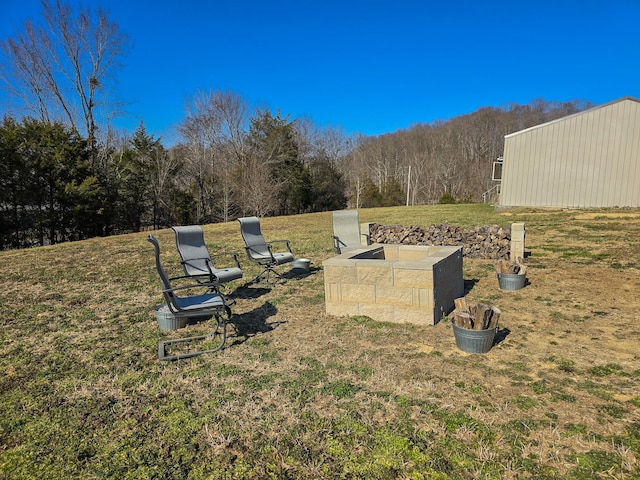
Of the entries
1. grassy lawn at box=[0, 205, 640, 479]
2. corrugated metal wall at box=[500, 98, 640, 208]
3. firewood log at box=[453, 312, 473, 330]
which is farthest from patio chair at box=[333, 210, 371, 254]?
corrugated metal wall at box=[500, 98, 640, 208]

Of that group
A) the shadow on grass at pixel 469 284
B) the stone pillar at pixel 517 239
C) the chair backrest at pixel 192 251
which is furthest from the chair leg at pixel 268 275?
the stone pillar at pixel 517 239

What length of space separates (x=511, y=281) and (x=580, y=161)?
1490cm

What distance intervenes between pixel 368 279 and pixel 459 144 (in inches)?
2095

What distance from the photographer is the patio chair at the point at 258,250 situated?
21.4ft

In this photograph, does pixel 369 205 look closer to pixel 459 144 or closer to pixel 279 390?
pixel 459 144

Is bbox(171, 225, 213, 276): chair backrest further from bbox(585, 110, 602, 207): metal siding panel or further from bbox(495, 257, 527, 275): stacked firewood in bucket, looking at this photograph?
bbox(585, 110, 602, 207): metal siding panel

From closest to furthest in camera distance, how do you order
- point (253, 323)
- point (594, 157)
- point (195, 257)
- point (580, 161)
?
point (253, 323), point (195, 257), point (594, 157), point (580, 161)

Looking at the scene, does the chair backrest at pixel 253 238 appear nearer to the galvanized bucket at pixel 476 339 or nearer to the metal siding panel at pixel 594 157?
the galvanized bucket at pixel 476 339

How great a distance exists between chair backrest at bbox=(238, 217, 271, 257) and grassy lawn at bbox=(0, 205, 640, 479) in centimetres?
148

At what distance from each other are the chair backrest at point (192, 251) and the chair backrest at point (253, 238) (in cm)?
112

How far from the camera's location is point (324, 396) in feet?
9.32

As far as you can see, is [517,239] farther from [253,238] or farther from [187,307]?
[187,307]

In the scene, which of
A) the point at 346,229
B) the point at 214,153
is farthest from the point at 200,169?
the point at 346,229

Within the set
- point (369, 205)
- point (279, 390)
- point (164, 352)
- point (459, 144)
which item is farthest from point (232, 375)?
point (459, 144)
